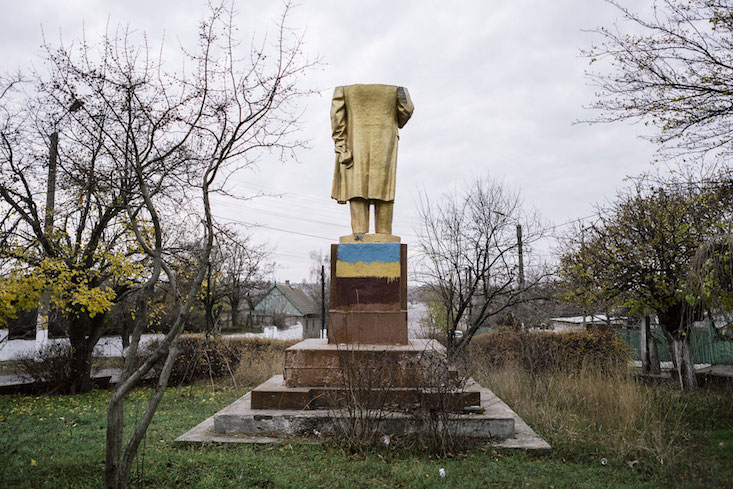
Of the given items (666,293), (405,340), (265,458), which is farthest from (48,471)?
(666,293)

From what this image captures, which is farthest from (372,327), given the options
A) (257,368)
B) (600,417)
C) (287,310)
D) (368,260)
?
(287,310)

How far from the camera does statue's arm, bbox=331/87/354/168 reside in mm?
7246

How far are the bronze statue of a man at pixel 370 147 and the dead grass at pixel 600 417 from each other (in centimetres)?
334

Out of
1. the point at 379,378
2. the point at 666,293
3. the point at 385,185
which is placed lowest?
the point at 379,378

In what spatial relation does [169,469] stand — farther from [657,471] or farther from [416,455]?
[657,471]

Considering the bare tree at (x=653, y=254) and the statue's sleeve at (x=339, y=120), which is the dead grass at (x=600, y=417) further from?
the statue's sleeve at (x=339, y=120)

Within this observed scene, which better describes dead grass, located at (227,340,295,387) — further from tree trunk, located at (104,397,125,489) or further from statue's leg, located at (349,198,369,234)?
tree trunk, located at (104,397,125,489)

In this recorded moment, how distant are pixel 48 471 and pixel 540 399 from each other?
638 cm

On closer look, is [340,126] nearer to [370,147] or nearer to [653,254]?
[370,147]

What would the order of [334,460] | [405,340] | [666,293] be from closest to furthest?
1. [334,460]
2. [405,340]
3. [666,293]

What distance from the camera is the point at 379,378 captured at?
5707mm

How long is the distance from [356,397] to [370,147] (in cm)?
352

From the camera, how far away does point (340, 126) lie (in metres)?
7.32

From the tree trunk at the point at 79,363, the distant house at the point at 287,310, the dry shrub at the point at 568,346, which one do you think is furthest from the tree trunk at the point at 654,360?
the distant house at the point at 287,310
